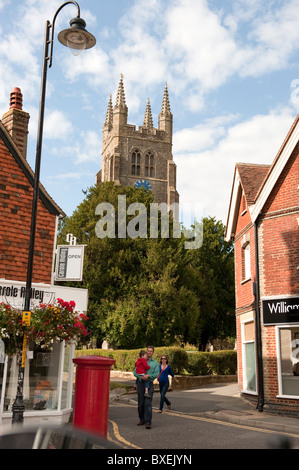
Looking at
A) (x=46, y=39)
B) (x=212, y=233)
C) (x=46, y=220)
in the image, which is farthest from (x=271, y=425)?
(x=212, y=233)

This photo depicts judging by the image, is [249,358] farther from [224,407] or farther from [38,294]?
[38,294]

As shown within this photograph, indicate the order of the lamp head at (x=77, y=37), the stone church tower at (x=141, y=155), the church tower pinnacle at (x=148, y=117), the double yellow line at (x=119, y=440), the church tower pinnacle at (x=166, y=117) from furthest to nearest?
the church tower pinnacle at (x=148, y=117) → the church tower pinnacle at (x=166, y=117) → the stone church tower at (x=141, y=155) → the lamp head at (x=77, y=37) → the double yellow line at (x=119, y=440)

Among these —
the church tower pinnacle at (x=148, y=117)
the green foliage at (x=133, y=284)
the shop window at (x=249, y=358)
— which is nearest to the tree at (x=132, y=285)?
the green foliage at (x=133, y=284)

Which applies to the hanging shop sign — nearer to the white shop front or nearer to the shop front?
the white shop front

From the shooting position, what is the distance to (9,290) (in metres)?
13.0

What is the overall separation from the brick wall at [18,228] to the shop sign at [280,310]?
716 centimetres

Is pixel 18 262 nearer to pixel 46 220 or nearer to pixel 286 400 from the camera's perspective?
pixel 46 220

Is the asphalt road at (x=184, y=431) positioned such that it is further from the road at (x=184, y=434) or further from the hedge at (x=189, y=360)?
the hedge at (x=189, y=360)

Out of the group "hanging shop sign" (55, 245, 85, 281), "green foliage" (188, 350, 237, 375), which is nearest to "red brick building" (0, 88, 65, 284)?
"hanging shop sign" (55, 245, 85, 281)

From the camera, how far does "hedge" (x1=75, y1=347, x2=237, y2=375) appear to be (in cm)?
2488

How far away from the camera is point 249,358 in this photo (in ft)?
57.7

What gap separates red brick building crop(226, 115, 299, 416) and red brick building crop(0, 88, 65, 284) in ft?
22.9

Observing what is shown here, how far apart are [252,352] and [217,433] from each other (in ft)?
22.1

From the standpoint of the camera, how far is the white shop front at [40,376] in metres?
12.0
